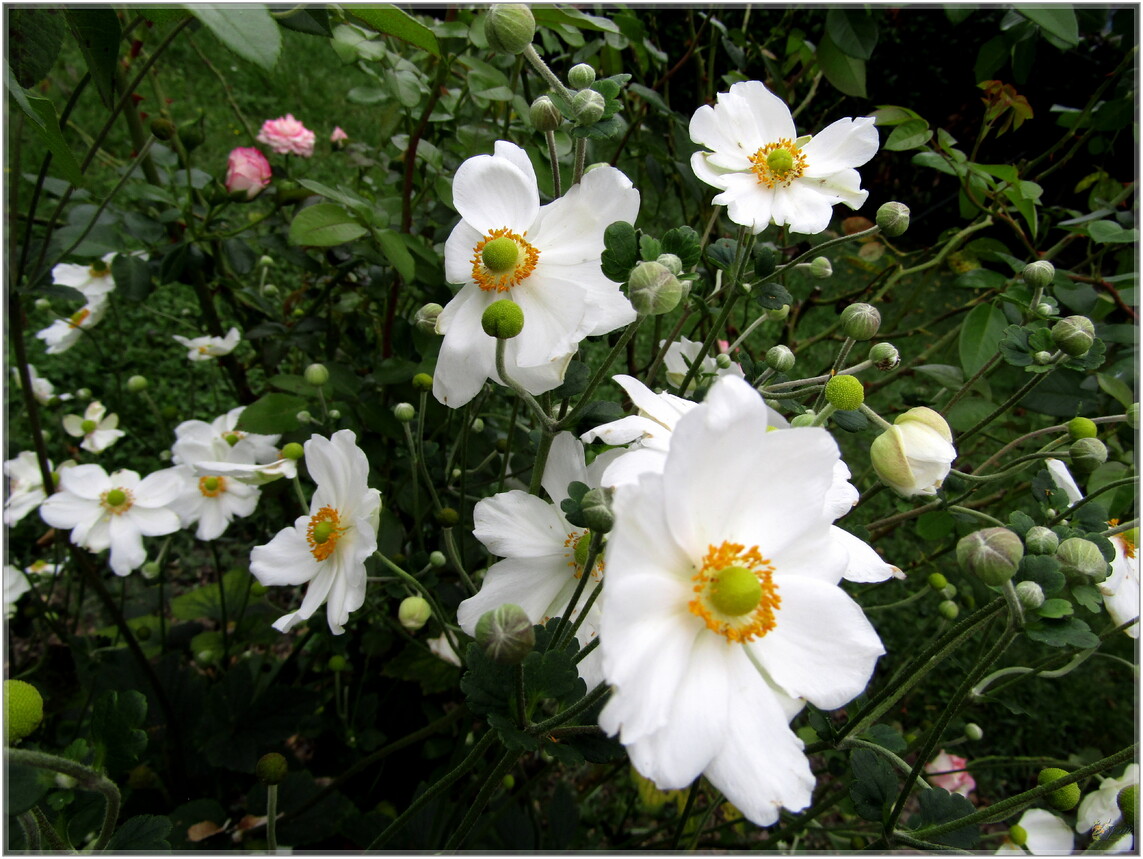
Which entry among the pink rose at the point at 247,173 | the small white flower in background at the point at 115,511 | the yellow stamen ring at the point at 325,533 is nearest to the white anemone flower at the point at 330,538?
the yellow stamen ring at the point at 325,533

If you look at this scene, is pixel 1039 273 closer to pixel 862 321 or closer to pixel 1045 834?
pixel 862 321

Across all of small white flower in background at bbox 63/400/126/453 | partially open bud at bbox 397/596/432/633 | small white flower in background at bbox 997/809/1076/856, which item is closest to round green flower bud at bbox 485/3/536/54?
partially open bud at bbox 397/596/432/633

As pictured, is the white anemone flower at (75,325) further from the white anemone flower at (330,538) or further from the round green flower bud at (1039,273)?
the round green flower bud at (1039,273)

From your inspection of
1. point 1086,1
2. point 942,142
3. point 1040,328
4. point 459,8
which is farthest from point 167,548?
point 1086,1

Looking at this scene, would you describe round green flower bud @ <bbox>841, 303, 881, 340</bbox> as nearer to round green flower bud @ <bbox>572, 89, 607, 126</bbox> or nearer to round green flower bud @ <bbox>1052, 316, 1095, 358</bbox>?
round green flower bud @ <bbox>1052, 316, 1095, 358</bbox>

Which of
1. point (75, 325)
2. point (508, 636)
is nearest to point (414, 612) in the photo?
point (508, 636)
